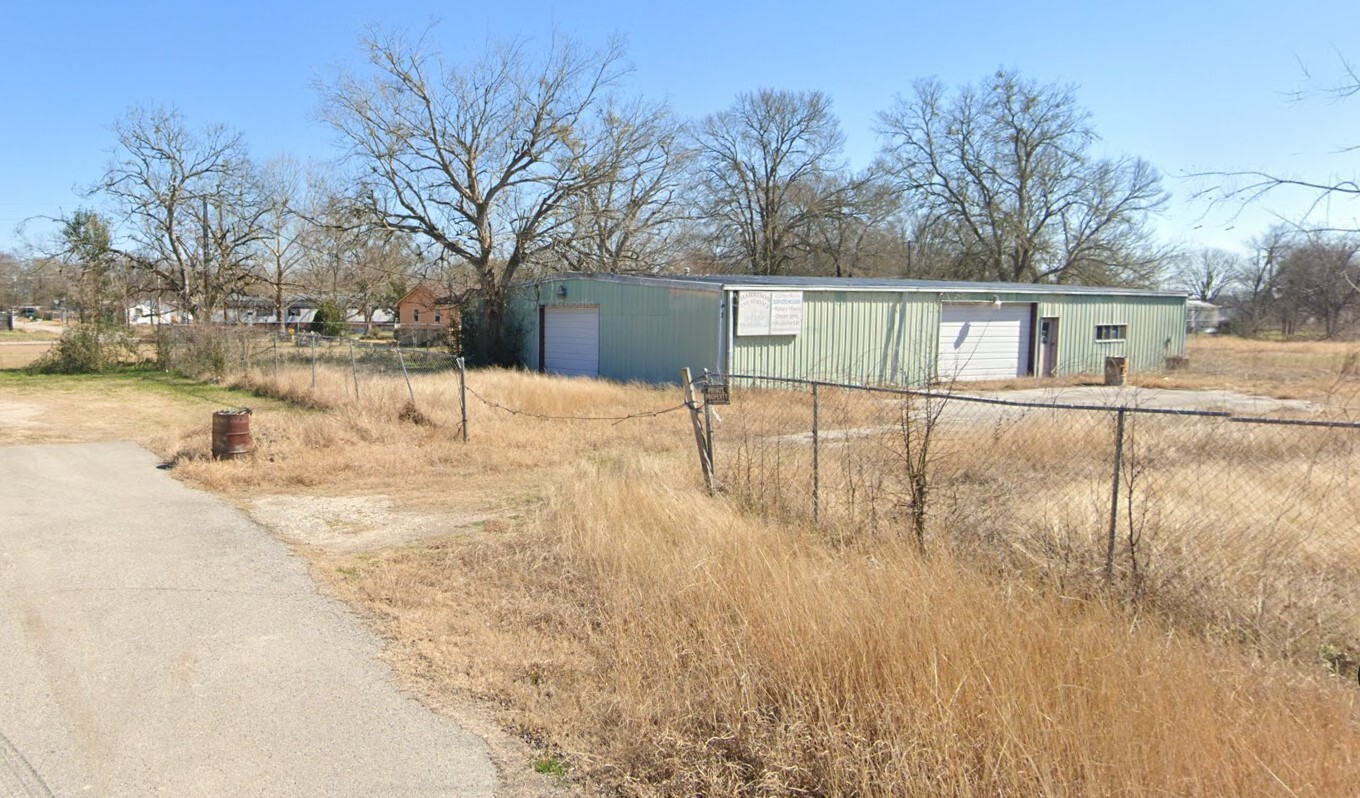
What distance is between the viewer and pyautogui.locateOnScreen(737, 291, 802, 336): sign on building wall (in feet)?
64.1

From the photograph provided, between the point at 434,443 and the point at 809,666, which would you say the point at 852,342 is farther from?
the point at 809,666

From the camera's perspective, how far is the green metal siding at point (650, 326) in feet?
65.1

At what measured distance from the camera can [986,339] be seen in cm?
2430

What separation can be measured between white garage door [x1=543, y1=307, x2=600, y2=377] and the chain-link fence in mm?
15491

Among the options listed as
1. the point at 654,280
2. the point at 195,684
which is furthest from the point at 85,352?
the point at 195,684

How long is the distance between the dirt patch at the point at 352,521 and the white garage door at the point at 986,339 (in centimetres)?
1766

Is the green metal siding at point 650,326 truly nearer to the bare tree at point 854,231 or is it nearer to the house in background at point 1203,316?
the bare tree at point 854,231

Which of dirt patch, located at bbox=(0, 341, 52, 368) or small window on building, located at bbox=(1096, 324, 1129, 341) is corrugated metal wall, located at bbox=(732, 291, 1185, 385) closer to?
small window on building, located at bbox=(1096, 324, 1129, 341)

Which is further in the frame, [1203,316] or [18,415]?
[1203,316]

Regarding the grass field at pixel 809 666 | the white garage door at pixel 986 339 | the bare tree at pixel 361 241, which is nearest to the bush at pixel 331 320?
the bare tree at pixel 361 241

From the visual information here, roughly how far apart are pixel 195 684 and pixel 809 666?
304 cm

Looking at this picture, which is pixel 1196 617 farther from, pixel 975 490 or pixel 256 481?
pixel 256 481

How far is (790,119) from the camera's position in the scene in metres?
47.9

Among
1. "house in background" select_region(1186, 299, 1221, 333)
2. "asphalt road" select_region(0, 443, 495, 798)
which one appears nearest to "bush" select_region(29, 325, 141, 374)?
"asphalt road" select_region(0, 443, 495, 798)
